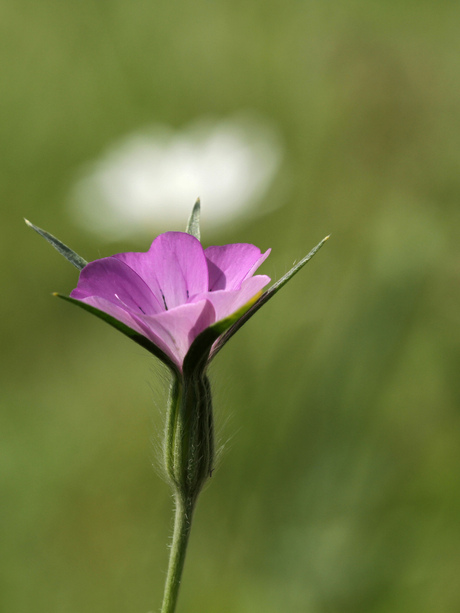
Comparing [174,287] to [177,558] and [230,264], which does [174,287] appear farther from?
[177,558]

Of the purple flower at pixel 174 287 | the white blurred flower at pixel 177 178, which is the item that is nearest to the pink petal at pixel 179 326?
the purple flower at pixel 174 287

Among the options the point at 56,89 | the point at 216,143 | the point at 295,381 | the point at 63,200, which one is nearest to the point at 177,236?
the point at 295,381

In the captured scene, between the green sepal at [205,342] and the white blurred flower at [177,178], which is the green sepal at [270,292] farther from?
the white blurred flower at [177,178]

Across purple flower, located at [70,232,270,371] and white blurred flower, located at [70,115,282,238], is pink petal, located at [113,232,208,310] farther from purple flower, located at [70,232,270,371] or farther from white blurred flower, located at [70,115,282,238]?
white blurred flower, located at [70,115,282,238]

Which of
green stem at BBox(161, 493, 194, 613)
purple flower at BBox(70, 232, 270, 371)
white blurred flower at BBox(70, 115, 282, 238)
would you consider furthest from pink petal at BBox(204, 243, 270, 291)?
white blurred flower at BBox(70, 115, 282, 238)

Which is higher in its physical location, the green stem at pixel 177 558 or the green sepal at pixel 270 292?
the green sepal at pixel 270 292
